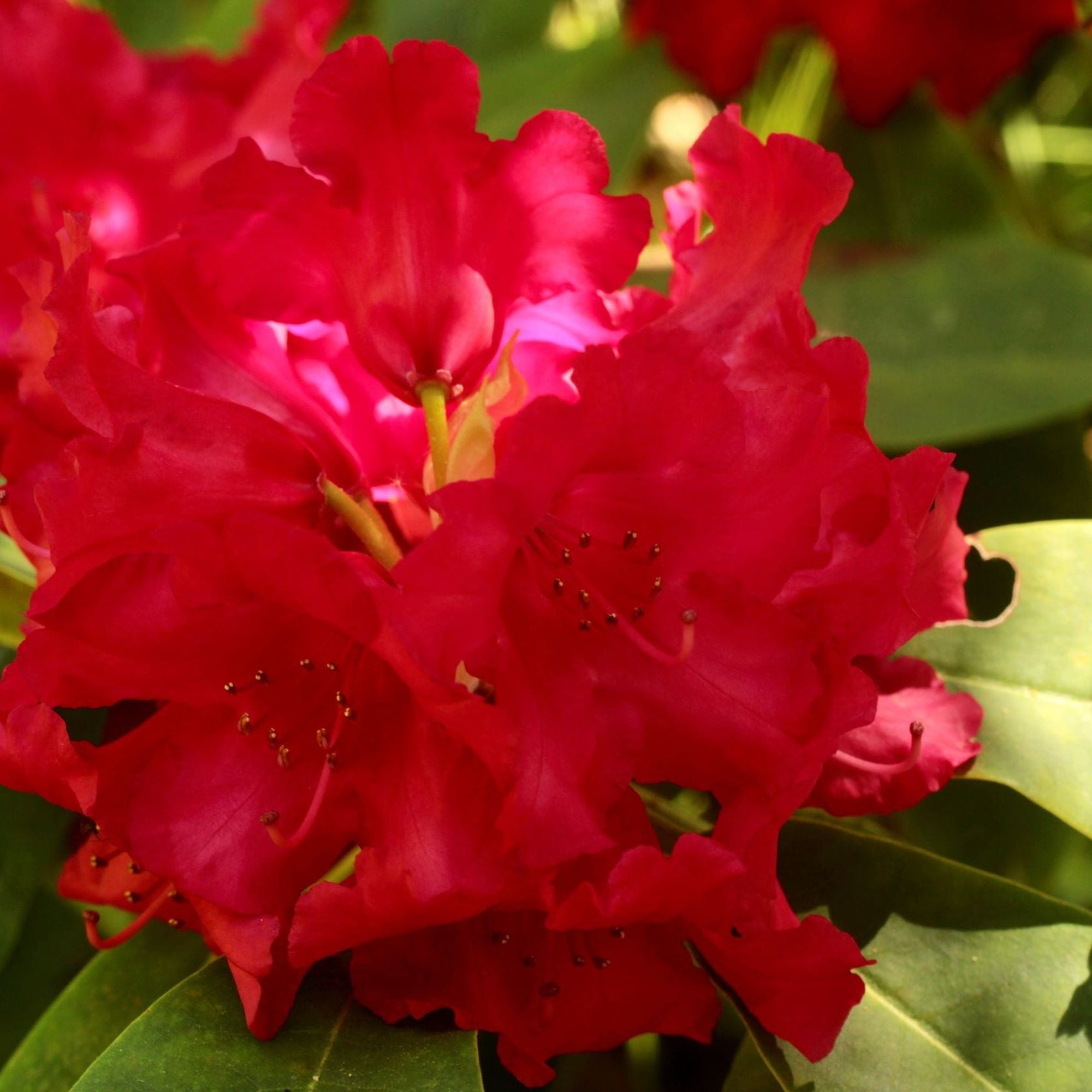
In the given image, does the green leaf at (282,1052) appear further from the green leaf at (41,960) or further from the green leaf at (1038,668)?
the green leaf at (41,960)

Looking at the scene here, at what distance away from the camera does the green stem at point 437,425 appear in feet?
2.07

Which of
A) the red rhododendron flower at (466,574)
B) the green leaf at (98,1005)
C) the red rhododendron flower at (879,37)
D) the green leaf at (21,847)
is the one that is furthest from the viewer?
the red rhododendron flower at (879,37)

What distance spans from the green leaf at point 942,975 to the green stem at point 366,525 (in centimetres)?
31

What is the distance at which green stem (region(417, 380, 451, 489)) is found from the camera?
63 centimetres

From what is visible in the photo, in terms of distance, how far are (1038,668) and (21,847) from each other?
72cm

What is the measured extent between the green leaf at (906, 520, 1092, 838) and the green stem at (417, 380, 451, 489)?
38 centimetres

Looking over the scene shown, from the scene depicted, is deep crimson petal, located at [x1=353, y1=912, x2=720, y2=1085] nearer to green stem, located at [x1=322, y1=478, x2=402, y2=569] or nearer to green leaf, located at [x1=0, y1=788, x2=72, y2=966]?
green stem, located at [x1=322, y1=478, x2=402, y2=569]

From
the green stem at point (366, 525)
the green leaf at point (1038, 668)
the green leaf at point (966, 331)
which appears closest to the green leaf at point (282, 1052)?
the green stem at point (366, 525)

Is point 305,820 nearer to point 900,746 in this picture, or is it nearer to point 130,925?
point 130,925

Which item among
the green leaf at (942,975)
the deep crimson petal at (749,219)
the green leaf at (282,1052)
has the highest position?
the deep crimson petal at (749,219)

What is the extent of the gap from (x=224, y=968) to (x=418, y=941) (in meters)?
0.12

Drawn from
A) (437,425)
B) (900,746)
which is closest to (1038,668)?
(900,746)

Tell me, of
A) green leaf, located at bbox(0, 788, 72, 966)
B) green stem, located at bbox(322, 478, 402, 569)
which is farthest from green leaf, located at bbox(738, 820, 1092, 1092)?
green leaf, located at bbox(0, 788, 72, 966)

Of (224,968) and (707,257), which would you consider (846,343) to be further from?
(224,968)
